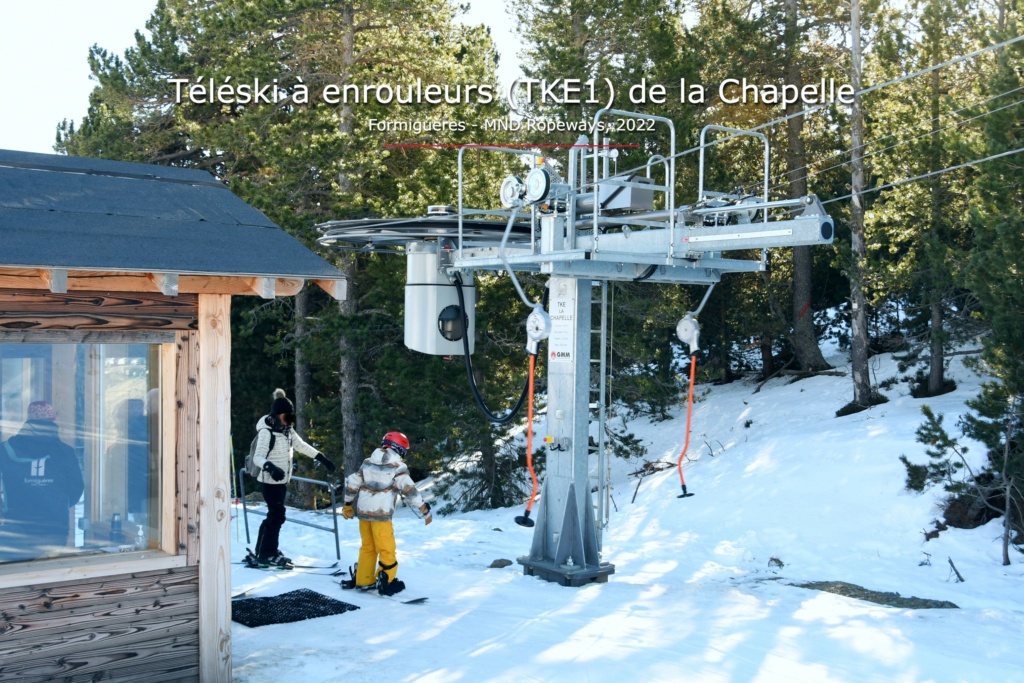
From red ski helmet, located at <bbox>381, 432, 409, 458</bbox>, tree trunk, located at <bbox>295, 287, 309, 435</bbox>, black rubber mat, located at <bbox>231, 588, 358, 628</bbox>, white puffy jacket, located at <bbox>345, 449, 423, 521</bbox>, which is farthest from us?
tree trunk, located at <bbox>295, 287, 309, 435</bbox>

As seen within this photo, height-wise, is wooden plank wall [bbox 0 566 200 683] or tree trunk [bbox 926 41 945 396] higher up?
tree trunk [bbox 926 41 945 396]

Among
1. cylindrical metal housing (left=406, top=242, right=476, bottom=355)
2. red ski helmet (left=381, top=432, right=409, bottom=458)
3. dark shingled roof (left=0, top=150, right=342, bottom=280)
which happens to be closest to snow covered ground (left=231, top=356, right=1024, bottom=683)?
red ski helmet (left=381, top=432, right=409, bottom=458)

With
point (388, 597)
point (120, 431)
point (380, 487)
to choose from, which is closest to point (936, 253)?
point (380, 487)

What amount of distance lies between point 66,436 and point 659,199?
1583cm

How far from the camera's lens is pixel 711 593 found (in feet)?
34.2

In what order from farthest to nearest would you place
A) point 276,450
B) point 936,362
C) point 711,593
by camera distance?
point 936,362
point 276,450
point 711,593

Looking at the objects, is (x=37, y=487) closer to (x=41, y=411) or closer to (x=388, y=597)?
(x=41, y=411)

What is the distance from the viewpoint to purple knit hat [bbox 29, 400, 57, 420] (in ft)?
22.0

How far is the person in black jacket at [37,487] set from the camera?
21.5 ft

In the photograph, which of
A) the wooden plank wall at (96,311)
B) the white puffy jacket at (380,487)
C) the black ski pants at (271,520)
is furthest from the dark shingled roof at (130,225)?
the black ski pants at (271,520)

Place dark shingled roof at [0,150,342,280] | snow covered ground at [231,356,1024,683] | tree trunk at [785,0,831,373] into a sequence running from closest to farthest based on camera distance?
dark shingled roof at [0,150,342,280]
snow covered ground at [231,356,1024,683]
tree trunk at [785,0,831,373]

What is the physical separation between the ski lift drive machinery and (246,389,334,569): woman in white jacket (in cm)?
159

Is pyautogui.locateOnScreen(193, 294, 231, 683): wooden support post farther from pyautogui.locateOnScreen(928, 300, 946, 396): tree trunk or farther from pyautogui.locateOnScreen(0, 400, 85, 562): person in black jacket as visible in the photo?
pyautogui.locateOnScreen(928, 300, 946, 396): tree trunk

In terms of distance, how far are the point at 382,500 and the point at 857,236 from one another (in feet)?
49.2
